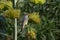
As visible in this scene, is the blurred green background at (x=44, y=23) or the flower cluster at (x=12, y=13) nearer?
the flower cluster at (x=12, y=13)

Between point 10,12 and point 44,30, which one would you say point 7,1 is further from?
point 44,30

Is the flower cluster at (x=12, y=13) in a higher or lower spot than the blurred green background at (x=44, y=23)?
higher

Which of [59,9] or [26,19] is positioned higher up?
[26,19]

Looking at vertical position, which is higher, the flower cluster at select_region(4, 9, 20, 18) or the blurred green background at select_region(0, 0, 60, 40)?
the flower cluster at select_region(4, 9, 20, 18)

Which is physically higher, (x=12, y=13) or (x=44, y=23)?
(x=12, y=13)

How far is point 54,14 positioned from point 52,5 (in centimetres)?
14

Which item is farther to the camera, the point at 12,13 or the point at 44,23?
the point at 44,23

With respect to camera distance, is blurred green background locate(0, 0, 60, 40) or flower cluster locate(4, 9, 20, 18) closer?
flower cluster locate(4, 9, 20, 18)

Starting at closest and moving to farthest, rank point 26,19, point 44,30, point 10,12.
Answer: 1. point 10,12
2. point 26,19
3. point 44,30

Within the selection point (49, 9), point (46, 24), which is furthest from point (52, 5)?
point (46, 24)

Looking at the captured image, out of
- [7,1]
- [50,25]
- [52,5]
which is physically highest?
[7,1]

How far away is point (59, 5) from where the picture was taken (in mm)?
3344

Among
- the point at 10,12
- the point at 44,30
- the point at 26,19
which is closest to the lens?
the point at 10,12

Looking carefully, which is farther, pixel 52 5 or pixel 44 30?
pixel 52 5
